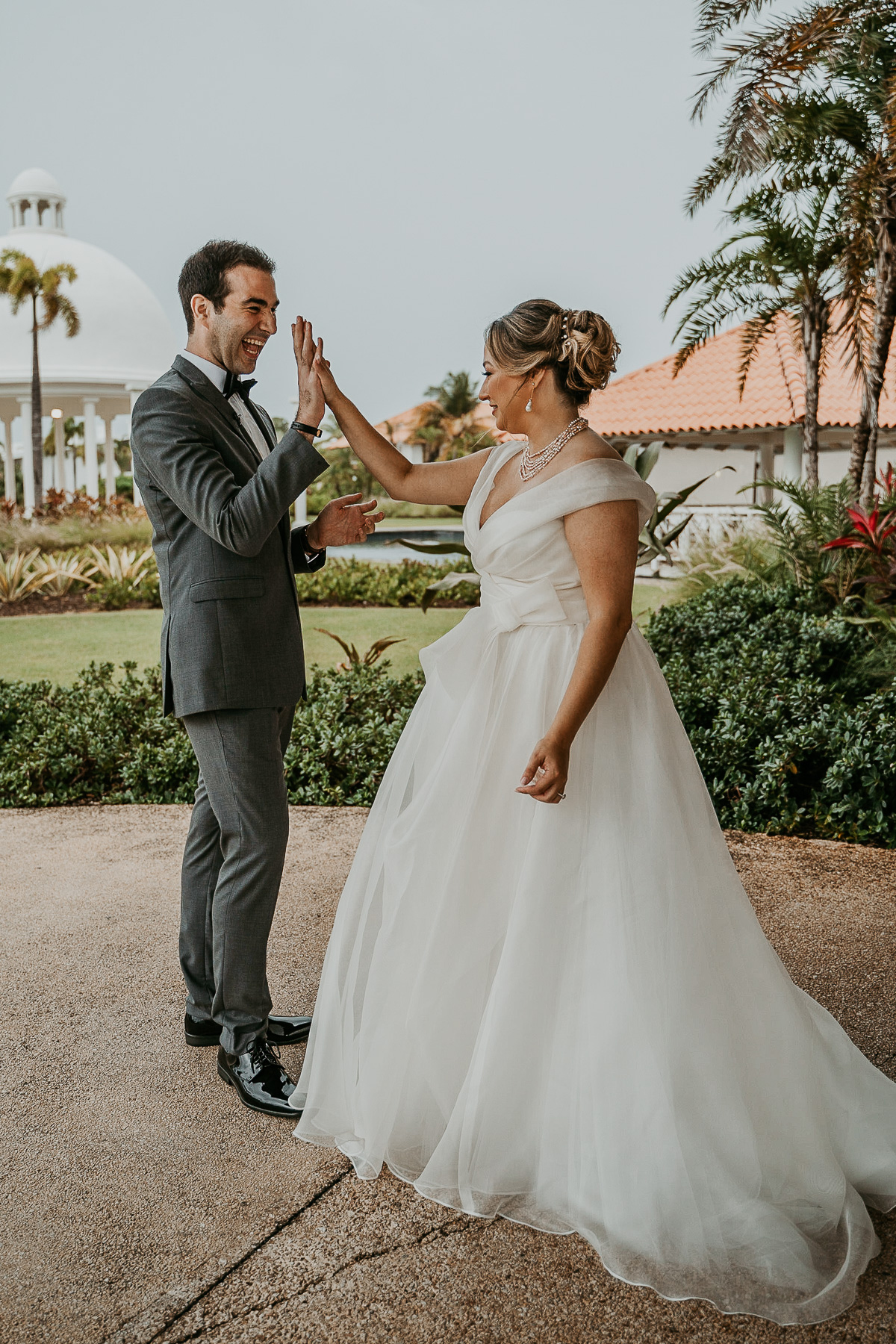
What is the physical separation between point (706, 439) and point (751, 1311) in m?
16.1

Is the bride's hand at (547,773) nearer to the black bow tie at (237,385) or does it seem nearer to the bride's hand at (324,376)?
the bride's hand at (324,376)

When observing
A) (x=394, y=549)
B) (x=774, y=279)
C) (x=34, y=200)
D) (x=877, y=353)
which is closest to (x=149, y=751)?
(x=877, y=353)

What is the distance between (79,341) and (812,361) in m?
12.5

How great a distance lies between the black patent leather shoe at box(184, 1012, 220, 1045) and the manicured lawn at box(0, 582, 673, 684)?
7213 mm

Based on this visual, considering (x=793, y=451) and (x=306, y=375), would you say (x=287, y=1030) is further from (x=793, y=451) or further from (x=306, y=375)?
(x=793, y=451)

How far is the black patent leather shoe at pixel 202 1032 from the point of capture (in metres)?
2.73

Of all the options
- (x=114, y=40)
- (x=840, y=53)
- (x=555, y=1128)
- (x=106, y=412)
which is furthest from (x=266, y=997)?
(x=106, y=412)

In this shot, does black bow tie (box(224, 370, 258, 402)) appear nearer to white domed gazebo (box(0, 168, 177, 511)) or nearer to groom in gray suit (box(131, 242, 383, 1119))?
groom in gray suit (box(131, 242, 383, 1119))

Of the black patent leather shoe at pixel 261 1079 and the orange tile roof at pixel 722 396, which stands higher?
the orange tile roof at pixel 722 396

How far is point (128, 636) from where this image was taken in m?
10.7

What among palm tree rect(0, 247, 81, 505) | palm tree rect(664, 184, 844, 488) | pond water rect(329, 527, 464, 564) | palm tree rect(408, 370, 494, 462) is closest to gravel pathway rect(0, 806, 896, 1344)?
palm tree rect(664, 184, 844, 488)

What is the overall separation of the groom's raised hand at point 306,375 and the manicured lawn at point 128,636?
7622 mm

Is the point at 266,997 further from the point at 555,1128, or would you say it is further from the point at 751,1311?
the point at 751,1311

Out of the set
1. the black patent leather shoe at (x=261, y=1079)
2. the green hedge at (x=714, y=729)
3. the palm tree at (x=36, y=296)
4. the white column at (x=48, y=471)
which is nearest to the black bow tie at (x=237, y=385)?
the black patent leather shoe at (x=261, y=1079)
